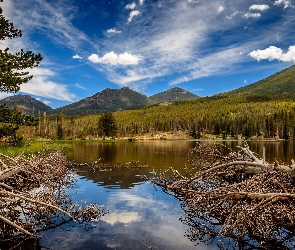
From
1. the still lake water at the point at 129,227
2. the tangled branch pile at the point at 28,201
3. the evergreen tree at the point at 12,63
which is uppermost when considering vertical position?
the evergreen tree at the point at 12,63

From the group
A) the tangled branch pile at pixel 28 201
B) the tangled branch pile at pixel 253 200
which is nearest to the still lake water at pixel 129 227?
the tangled branch pile at pixel 28 201

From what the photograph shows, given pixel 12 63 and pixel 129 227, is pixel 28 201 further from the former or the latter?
pixel 12 63

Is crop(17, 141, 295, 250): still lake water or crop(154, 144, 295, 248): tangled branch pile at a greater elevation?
crop(154, 144, 295, 248): tangled branch pile

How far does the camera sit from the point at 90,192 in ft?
68.8

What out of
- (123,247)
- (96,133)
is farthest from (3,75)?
(96,133)

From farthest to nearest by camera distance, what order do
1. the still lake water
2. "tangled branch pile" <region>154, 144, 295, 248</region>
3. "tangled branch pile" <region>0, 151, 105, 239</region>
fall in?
1. the still lake water
2. "tangled branch pile" <region>0, 151, 105, 239</region>
3. "tangled branch pile" <region>154, 144, 295, 248</region>

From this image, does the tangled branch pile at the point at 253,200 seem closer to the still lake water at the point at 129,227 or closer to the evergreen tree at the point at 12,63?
the still lake water at the point at 129,227

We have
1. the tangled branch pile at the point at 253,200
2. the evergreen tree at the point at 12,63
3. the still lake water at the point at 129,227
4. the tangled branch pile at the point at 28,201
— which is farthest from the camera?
the evergreen tree at the point at 12,63

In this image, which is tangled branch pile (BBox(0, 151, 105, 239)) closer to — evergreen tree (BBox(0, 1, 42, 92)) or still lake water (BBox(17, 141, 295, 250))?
still lake water (BBox(17, 141, 295, 250))

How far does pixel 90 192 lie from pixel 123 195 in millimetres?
2576

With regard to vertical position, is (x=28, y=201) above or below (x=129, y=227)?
above

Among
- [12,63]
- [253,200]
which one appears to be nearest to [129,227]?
[253,200]

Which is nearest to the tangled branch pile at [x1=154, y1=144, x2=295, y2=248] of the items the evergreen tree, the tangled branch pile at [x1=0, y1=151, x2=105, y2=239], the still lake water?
the still lake water

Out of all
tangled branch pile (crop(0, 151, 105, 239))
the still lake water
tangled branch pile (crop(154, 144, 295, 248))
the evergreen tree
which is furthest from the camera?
the evergreen tree
